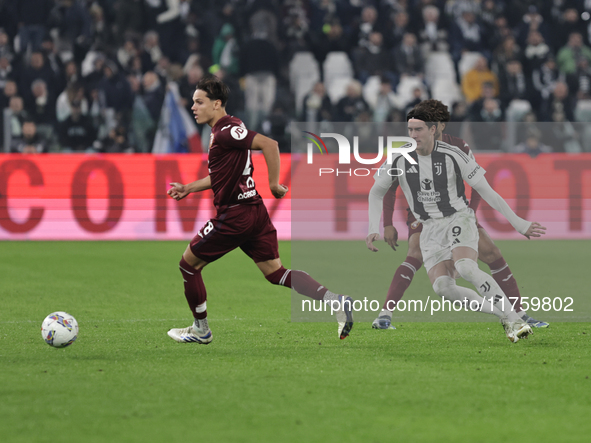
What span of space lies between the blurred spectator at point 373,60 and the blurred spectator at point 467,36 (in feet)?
5.30

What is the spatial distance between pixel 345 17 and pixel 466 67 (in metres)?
2.79

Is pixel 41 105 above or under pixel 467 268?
above

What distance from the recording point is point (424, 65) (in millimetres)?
17812

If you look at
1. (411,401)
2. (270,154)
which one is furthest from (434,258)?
(411,401)

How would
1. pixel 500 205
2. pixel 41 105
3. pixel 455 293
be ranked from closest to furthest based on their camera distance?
1. pixel 455 293
2. pixel 500 205
3. pixel 41 105

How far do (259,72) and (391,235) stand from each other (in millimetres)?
10269

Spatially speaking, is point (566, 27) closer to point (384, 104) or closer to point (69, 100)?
point (384, 104)

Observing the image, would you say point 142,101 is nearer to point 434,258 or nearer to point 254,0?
point 254,0

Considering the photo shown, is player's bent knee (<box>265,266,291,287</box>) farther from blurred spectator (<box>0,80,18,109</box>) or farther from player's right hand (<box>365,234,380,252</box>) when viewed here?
blurred spectator (<box>0,80,18,109</box>)

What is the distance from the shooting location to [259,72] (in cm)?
1681

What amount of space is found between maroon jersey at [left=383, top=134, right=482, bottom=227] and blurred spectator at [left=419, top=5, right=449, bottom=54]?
1151cm

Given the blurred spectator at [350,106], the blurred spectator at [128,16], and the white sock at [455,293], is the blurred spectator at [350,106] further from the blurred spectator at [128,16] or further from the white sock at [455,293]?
the white sock at [455,293]

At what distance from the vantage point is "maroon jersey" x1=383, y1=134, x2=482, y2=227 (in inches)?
269

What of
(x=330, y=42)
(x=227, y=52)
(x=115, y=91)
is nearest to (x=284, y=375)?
(x=115, y=91)
